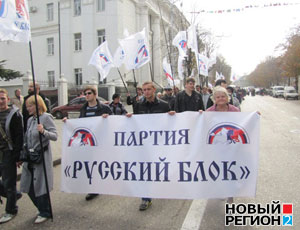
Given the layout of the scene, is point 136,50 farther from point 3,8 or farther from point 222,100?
→ point 3,8

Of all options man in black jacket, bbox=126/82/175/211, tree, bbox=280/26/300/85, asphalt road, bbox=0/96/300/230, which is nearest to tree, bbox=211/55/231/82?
tree, bbox=280/26/300/85

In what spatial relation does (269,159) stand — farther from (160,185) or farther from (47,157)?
(47,157)

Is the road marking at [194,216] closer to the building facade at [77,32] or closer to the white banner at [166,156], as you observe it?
the white banner at [166,156]

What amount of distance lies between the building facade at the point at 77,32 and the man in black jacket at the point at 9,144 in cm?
2511

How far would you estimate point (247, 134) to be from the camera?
3805 millimetres

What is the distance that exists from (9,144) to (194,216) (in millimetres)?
2666

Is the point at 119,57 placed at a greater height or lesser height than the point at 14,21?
greater

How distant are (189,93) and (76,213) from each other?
10.8 ft

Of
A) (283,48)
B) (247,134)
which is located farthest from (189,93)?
(283,48)

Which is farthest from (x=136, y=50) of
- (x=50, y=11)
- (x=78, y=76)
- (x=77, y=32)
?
(x=50, y=11)

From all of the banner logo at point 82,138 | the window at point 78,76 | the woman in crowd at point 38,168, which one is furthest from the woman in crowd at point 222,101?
the window at point 78,76

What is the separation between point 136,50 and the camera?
8.71 meters

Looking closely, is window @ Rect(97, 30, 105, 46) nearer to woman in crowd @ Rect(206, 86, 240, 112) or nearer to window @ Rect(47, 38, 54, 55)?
window @ Rect(47, 38, 54, 55)

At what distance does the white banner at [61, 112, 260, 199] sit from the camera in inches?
145
